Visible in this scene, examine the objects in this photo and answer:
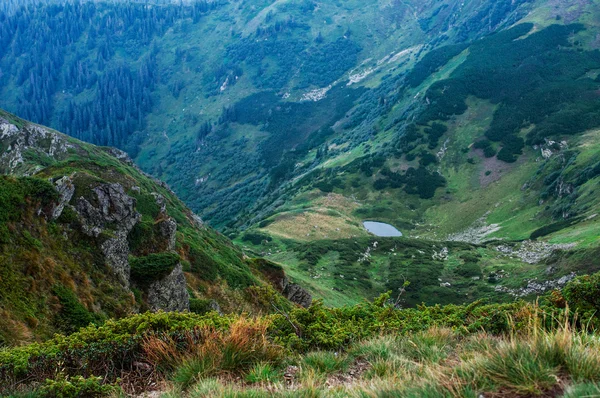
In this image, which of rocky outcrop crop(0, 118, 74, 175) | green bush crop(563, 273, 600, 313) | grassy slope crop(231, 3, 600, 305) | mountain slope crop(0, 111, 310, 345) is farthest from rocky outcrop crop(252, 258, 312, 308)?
rocky outcrop crop(0, 118, 74, 175)

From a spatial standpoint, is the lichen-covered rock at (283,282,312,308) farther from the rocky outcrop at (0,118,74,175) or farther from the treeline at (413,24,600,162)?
the treeline at (413,24,600,162)

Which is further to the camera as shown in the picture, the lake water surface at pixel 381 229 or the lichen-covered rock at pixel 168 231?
the lake water surface at pixel 381 229

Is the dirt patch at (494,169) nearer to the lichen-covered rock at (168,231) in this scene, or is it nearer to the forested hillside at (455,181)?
the forested hillside at (455,181)

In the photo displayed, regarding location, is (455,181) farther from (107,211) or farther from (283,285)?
(107,211)

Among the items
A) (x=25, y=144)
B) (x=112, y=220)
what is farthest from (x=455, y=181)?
(x=112, y=220)

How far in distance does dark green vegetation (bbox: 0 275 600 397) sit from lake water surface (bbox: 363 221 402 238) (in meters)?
94.0

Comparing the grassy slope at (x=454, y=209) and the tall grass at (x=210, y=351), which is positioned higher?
the tall grass at (x=210, y=351)

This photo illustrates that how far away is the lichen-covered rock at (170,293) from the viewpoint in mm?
19422

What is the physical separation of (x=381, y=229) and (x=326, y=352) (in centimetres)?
9799

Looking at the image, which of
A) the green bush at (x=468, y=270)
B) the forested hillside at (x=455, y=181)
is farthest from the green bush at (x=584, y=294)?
the green bush at (x=468, y=270)

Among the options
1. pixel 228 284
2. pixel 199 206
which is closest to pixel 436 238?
pixel 228 284

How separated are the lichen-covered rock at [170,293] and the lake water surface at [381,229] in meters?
83.3

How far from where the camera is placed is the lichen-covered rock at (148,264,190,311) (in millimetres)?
19422

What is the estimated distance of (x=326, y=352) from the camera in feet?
25.2
